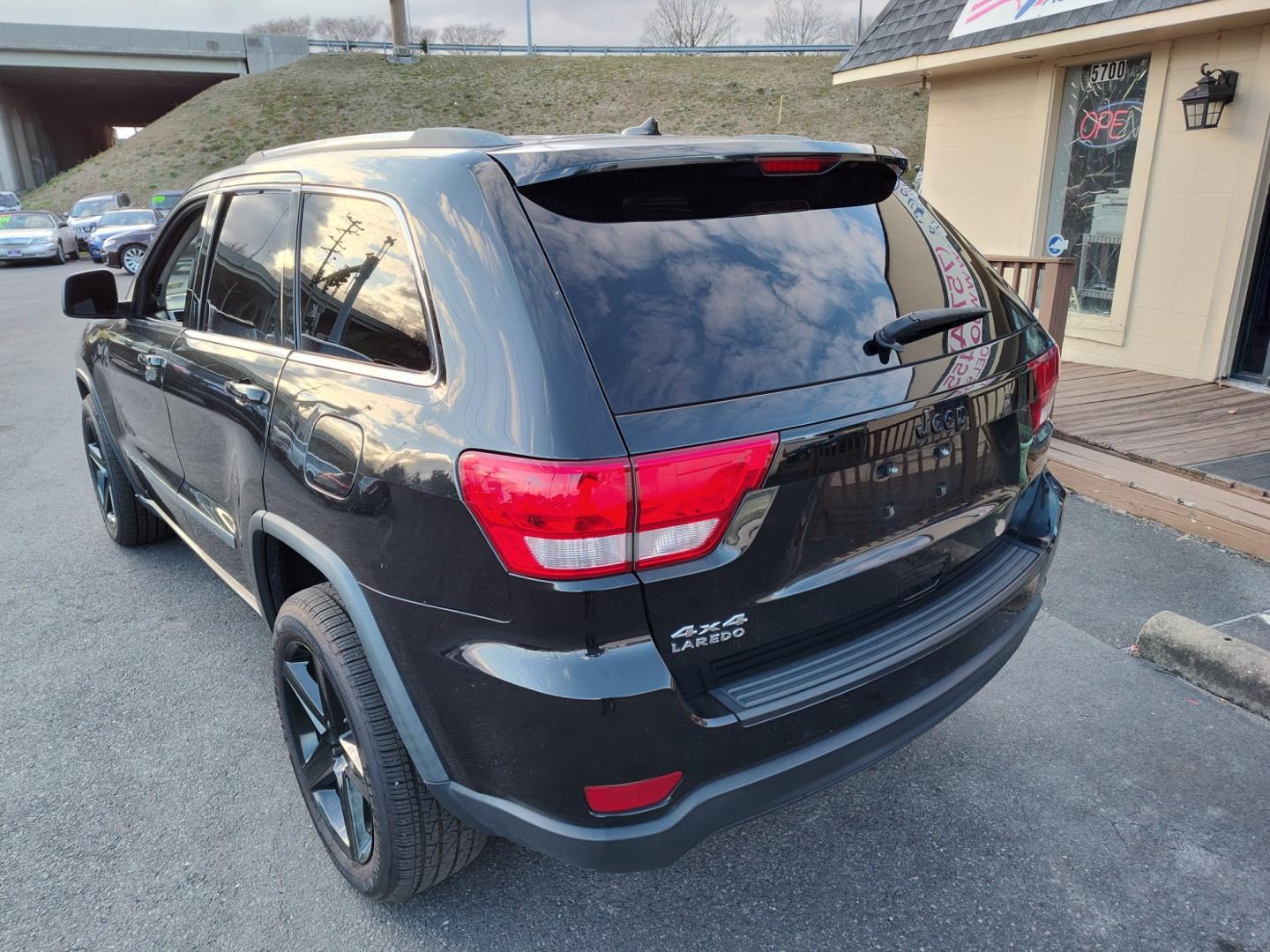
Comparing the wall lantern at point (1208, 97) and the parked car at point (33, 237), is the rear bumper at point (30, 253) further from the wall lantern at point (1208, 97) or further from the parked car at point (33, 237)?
the wall lantern at point (1208, 97)

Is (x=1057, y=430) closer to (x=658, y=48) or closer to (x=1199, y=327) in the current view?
(x=1199, y=327)

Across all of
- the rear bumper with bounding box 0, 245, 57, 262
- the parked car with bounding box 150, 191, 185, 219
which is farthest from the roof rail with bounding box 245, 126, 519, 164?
the parked car with bounding box 150, 191, 185, 219

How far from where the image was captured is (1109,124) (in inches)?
296

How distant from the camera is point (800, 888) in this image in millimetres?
2367

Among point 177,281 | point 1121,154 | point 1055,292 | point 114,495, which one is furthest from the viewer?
point 1121,154

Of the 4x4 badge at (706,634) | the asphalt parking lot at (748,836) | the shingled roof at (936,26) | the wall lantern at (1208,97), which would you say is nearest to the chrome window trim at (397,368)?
the 4x4 badge at (706,634)

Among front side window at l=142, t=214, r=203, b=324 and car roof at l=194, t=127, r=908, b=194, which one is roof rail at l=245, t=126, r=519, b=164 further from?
front side window at l=142, t=214, r=203, b=324

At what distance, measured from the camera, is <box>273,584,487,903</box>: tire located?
2070 mm

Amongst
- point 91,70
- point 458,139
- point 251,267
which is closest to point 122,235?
point 251,267

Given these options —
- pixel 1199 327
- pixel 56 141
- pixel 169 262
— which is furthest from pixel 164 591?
pixel 56 141

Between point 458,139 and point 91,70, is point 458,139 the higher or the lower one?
the lower one

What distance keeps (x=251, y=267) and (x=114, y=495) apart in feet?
7.68

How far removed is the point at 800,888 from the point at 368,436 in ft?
5.33

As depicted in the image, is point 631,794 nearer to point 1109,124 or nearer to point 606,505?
point 606,505
